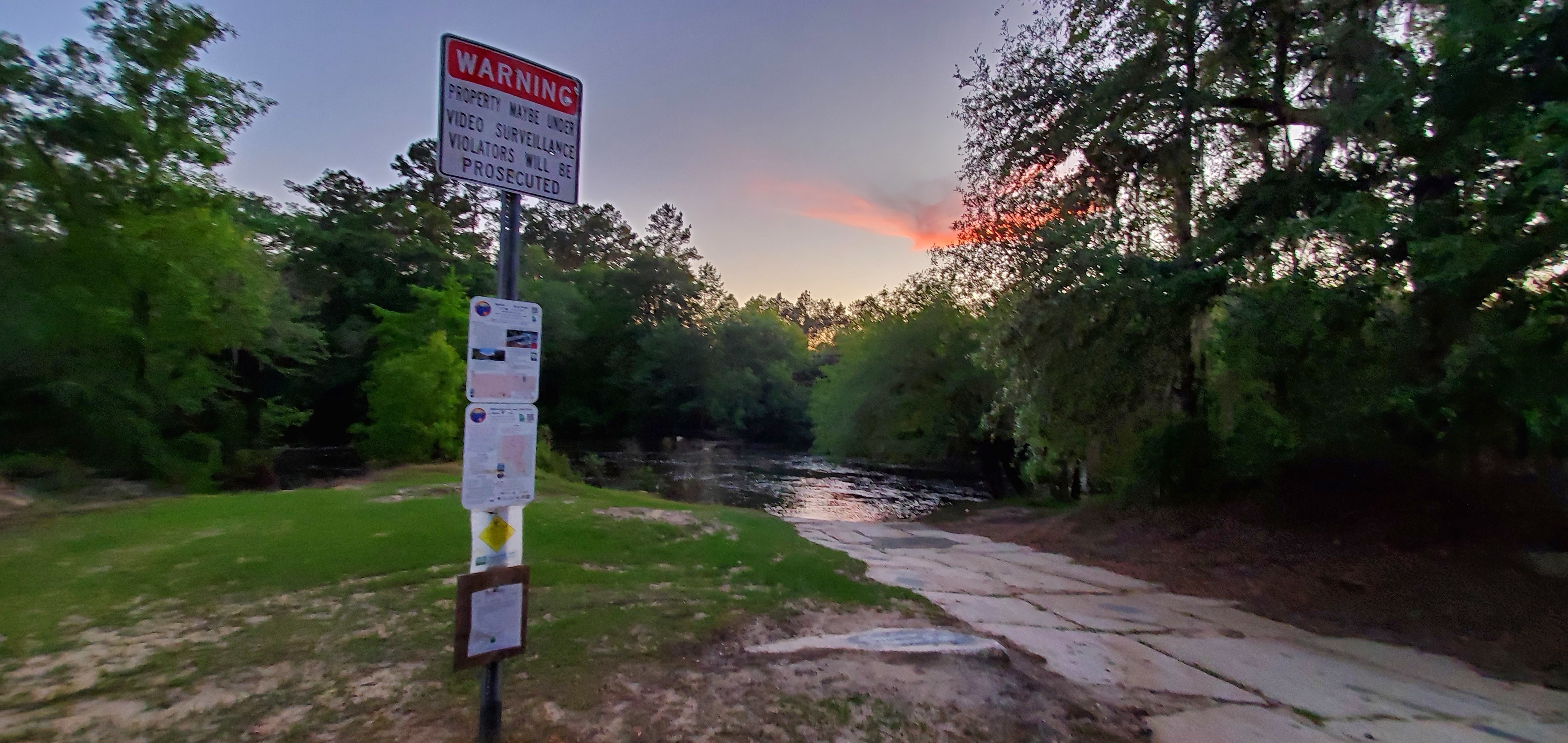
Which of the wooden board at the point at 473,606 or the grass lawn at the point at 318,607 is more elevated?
the wooden board at the point at 473,606

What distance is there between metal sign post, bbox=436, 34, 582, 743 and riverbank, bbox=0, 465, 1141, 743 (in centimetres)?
61

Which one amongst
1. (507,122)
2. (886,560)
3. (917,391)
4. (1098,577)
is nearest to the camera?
(507,122)

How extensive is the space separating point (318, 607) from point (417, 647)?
149 centimetres

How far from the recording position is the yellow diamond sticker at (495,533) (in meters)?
3.83

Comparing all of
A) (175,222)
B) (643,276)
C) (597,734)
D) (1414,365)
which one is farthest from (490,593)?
(643,276)

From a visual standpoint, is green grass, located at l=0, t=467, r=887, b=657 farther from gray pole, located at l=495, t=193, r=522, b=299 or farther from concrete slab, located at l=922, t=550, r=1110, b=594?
gray pole, located at l=495, t=193, r=522, b=299

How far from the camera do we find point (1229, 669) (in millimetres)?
6098

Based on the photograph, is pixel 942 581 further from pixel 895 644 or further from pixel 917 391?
pixel 917 391

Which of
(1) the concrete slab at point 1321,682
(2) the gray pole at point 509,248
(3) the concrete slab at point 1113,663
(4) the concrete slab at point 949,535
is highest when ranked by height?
(2) the gray pole at point 509,248

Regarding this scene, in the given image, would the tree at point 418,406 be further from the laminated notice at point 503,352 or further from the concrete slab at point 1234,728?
the concrete slab at point 1234,728

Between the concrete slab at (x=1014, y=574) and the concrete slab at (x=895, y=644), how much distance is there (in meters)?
3.59

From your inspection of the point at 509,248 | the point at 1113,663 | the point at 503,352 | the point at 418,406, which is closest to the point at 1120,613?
the point at 1113,663

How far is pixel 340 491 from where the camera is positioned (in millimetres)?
13891

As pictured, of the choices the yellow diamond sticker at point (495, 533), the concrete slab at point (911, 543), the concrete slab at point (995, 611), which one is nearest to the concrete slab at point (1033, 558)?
the concrete slab at point (911, 543)
